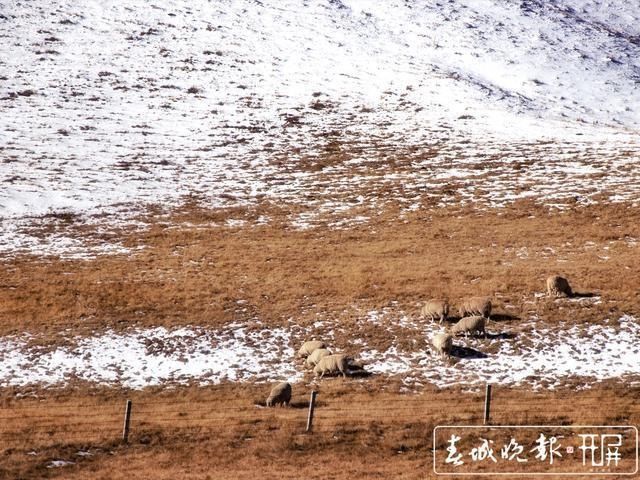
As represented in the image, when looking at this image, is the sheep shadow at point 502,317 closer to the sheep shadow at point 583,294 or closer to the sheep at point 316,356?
the sheep shadow at point 583,294

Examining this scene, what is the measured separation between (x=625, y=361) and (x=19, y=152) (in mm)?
45815

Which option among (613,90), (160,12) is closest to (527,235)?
(613,90)

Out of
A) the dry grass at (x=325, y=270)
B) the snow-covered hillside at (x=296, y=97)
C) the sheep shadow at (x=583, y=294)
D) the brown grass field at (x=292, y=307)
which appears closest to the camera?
the brown grass field at (x=292, y=307)

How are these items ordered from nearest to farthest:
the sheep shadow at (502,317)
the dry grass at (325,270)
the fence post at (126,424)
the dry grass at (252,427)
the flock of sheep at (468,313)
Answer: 1. the dry grass at (252,427)
2. the fence post at (126,424)
3. the flock of sheep at (468,313)
4. the sheep shadow at (502,317)
5. the dry grass at (325,270)

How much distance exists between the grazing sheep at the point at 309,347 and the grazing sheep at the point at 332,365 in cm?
132

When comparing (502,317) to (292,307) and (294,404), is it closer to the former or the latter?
(292,307)

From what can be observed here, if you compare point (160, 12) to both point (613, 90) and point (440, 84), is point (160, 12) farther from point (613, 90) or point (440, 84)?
point (613, 90)

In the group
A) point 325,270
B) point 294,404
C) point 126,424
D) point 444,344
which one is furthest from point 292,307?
point 126,424

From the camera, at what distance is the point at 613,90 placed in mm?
67938

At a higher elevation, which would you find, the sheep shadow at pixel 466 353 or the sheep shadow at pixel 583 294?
the sheep shadow at pixel 583 294

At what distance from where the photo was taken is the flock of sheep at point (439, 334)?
23.4 meters

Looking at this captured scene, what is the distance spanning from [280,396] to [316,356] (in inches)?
114

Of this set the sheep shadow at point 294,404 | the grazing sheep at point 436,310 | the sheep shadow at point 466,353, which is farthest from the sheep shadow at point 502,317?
the sheep shadow at point 294,404

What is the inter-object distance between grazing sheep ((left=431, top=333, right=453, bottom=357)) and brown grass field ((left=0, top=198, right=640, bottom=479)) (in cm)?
244
